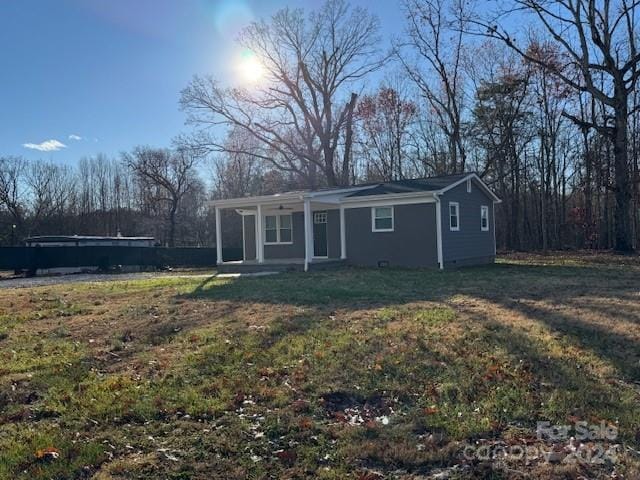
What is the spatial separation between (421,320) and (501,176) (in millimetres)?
26699

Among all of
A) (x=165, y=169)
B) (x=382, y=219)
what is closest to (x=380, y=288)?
(x=382, y=219)

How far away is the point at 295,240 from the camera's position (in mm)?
21078

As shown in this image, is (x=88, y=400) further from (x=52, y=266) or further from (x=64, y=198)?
(x=64, y=198)

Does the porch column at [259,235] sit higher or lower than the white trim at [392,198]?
lower

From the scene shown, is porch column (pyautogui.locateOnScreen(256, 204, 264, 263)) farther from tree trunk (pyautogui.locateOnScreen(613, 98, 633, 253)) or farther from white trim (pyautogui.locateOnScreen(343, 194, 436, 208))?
tree trunk (pyautogui.locateOnScreen(613, 98, 633, 253))

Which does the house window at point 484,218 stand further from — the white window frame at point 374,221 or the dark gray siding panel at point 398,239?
the white window frame at point 374,221

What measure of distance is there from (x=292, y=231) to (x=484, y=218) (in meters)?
8.10

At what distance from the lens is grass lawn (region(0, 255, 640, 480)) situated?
3.44 m

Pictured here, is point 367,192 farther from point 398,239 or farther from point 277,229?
point 277,229

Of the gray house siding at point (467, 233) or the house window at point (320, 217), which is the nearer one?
the gray house siding at point (467, 233)

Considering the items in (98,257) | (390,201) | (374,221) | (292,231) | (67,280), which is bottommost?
(67,280)

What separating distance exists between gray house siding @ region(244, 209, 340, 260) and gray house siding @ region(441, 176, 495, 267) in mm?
4174

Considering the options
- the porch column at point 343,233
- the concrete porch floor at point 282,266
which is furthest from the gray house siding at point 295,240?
the concrete porch floor at point 282,266

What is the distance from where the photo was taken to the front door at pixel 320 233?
20.4 metres
